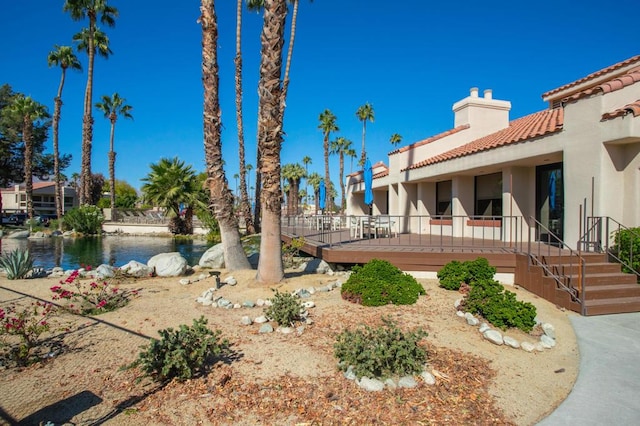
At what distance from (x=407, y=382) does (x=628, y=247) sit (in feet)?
20.5

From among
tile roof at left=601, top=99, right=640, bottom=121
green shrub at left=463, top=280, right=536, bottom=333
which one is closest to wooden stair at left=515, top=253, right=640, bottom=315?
green shrub at left=463, top=280, right=536, bottom=333

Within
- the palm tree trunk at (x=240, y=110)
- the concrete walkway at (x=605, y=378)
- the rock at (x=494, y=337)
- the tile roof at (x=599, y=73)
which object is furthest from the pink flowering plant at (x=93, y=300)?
the palm tree trunk at (x=240, y=110)

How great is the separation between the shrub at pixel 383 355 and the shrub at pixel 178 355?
1554mm

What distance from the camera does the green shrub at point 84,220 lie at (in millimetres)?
30312

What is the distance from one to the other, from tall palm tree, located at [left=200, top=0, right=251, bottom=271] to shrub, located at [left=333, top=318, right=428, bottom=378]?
6.36 m

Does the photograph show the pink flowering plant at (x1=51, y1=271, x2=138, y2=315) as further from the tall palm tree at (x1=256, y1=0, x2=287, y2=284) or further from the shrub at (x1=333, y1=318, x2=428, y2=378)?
the shrub at (x1=333, y1=318, x2=428, y2=378)

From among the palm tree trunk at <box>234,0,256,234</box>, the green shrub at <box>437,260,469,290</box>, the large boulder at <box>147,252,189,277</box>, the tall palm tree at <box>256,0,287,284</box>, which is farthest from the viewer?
the palm tree trunk at <box>234,0,256,234</box>

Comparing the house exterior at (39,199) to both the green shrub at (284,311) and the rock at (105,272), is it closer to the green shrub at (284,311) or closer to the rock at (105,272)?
the rock at (105,272)

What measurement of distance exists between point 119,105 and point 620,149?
44876 mm

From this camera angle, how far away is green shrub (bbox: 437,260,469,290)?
7465 millimetres

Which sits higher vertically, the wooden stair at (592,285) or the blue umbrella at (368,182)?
the blue umbrella at (368,182)

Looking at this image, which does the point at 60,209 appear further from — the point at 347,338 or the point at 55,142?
the point at 347,338

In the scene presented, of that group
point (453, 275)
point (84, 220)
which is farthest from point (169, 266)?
point (84, 220)

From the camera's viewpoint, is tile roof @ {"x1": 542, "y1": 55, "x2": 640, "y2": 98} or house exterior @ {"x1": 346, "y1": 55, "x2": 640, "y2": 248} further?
tile roof @ {"x1": 542, "y1": 55, "x2": 640, "y2": 98}
